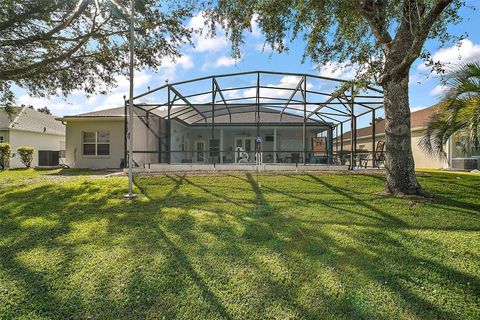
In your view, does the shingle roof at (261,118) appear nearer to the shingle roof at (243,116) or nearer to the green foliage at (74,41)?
the shingle roof at (243,116)

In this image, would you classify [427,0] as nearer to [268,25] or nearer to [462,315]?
[268,25]

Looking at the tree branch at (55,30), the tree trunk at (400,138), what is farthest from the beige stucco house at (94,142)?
the tree trunk at (400,138)

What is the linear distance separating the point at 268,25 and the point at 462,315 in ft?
26.5

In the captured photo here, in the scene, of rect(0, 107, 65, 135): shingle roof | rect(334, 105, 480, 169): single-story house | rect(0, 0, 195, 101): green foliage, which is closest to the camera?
rect(0, 0, 195, 101): green foliage

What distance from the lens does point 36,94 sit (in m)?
12.1

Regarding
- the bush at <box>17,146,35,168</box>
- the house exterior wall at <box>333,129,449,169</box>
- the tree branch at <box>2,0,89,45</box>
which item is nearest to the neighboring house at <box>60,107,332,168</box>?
the tree branch at <box>2,0,89,45</box>

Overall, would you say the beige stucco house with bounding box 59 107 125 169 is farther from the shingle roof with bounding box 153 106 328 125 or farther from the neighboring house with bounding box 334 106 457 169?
the neighboring house with bounding box 334 106 457 169

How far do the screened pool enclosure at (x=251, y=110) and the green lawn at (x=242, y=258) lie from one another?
362cm

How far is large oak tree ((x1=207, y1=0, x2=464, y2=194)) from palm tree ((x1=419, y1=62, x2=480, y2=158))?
97 centimetres

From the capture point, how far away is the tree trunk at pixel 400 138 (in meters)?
6.62

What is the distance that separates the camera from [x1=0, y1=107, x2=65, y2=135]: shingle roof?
68.4ft

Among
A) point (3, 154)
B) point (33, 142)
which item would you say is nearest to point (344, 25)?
point (3, 154)

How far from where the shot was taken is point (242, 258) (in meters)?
3.70

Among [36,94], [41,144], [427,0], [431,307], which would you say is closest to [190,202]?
[431,307]
